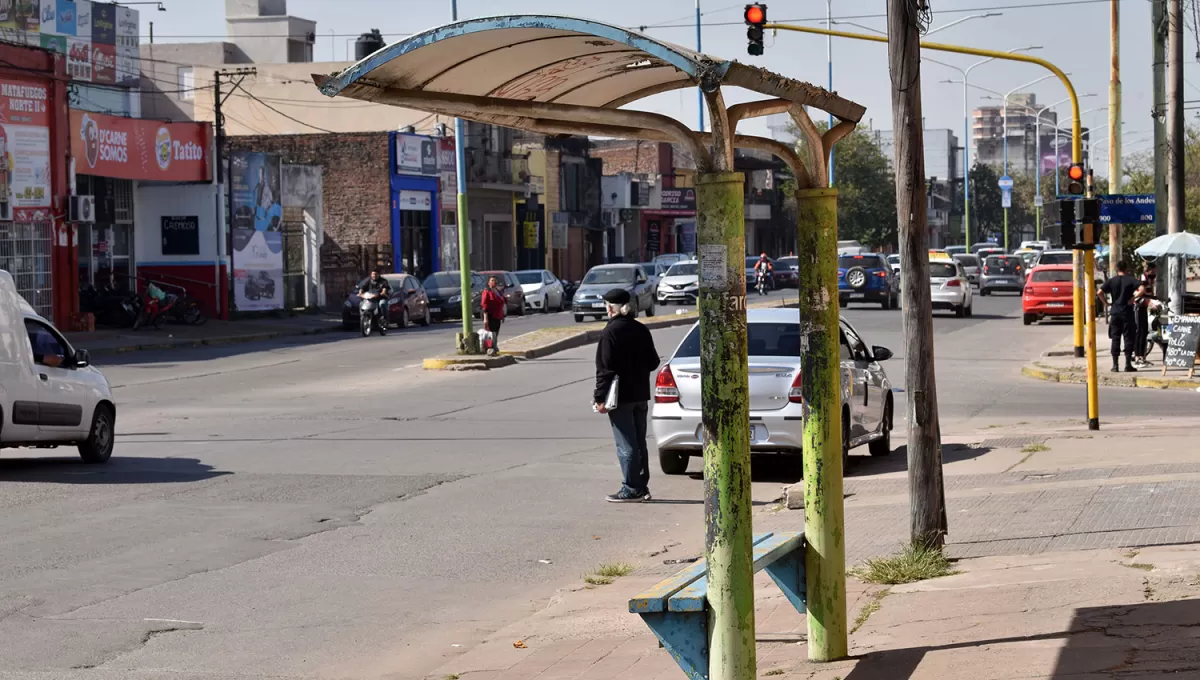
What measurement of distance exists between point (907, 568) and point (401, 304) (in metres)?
36.3

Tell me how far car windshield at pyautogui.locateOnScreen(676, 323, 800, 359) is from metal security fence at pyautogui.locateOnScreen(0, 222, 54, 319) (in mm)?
24959

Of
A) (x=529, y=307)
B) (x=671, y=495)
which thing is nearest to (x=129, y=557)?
(x=671, y=495)

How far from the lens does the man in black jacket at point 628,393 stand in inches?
518

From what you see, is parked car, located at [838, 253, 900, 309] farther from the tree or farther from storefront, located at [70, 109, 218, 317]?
the tree

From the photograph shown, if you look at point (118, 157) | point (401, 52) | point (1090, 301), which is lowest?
point (1090, 301)

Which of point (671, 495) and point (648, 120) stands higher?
point (648, 120)

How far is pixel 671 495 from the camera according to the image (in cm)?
1373

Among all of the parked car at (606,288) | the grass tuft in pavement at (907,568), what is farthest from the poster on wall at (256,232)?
the grass tuft in pavement at (907,568)

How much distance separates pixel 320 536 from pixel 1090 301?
978 cm

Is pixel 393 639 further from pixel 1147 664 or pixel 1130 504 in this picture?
pixel 1130 504

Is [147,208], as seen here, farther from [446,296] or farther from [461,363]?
[461,363]

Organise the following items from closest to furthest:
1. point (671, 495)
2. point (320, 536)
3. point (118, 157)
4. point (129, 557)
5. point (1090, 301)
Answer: point (129, 557), point (320, 536), point (671, 495), point (1090, 301), point (118, 157)

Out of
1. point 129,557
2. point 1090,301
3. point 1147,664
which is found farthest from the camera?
point 1090,301

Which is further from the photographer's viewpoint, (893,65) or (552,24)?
(893,65)
